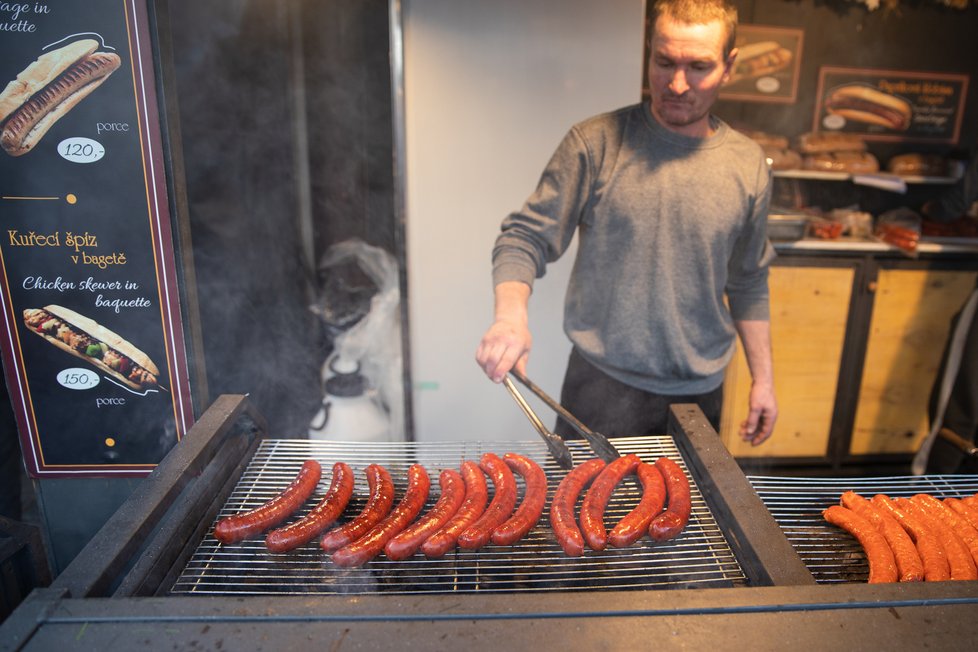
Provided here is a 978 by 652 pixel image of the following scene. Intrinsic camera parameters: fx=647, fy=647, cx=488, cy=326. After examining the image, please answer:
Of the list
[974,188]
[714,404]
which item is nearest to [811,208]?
[974,188]

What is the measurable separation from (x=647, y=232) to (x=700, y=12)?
71 cm

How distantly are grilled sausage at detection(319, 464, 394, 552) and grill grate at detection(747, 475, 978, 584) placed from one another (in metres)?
0.97

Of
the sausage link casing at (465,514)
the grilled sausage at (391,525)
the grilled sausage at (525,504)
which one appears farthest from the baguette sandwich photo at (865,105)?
the grilled sausage at (391,525)

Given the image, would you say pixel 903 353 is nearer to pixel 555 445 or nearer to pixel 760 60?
pixel 760 60

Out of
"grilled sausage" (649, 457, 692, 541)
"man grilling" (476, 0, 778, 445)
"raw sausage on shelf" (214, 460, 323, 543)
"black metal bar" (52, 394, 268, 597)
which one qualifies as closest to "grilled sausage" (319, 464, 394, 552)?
"raw sausage on shelf" (214, 460, 323, 543)

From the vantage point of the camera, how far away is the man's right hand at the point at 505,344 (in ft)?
5.88

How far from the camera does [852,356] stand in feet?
13.0

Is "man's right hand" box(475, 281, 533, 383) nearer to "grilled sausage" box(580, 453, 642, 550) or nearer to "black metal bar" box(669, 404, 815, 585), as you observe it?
"grilled sausage" box(580, 453, 642, 550)

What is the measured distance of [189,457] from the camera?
154cm

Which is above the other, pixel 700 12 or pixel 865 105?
pixel 700 12

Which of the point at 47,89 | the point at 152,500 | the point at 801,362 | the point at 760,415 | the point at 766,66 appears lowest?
the point at 801,362

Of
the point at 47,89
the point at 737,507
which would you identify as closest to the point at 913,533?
the point at 737,507

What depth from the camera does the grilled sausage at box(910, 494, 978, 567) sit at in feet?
5.06

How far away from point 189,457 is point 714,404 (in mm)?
1874
